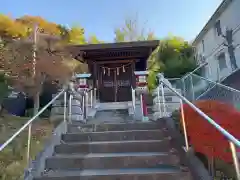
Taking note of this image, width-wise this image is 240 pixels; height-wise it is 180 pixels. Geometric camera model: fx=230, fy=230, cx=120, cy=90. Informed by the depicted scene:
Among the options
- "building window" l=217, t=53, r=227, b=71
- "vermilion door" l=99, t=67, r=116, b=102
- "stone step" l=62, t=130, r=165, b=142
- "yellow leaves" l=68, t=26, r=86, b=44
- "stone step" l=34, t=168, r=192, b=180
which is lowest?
"stone step" l=34, t=168, r=192, b=180

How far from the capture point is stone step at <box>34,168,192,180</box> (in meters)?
2.99

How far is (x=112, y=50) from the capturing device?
9172 mm

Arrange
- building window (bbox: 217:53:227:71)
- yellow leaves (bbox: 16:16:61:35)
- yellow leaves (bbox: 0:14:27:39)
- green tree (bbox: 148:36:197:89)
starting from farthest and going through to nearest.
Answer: green tree (bbox: 148:36:197:89) < building window (bbox: 217:53:227:71) < yellow leaves (bbox: 16:16:61:35) < yellow leaves (bbox: 0:14:27:39)

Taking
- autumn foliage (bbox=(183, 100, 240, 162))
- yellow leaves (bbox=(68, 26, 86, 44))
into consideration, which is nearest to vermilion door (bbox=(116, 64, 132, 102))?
autumn foliage (bbox=(183, 100, 240, 162))

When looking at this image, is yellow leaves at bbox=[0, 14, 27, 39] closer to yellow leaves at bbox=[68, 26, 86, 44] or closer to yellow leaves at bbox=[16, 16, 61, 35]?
yellow leaves at bbox=[16, 16, 61, 35]

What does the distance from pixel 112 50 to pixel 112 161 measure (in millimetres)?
6326

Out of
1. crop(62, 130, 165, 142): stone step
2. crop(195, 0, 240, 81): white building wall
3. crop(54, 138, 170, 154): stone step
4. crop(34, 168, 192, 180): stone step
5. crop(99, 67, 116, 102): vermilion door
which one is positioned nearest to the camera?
crop(34, 168, 192, 180): stone step

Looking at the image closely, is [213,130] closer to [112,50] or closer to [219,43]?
[112,50]

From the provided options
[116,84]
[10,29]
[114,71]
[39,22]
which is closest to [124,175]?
[116,84]

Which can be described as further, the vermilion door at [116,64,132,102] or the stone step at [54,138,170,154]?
the vermilion door at [116,64,132,102]

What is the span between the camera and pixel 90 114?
7758 mm

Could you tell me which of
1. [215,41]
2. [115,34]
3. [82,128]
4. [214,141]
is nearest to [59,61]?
[82,128]

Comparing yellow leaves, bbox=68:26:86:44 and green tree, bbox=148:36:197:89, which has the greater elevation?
yellow leaves, bbox=68:26:86:44

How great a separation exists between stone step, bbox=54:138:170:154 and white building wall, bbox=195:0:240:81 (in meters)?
10.8
